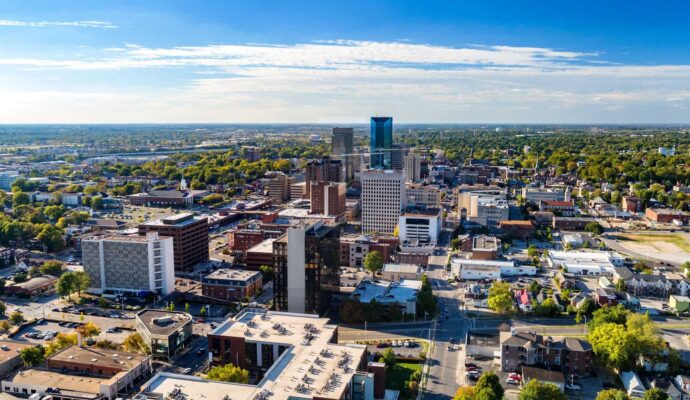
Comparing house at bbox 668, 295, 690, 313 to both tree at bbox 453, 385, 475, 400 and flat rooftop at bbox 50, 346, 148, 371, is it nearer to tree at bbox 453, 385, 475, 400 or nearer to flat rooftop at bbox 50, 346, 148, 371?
tree at bbox 453, 385, 475, 400

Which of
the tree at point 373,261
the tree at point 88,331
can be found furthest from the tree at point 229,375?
the tree at point 373,261

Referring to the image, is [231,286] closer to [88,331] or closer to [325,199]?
[88,331]

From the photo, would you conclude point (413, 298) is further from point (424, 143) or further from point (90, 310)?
point (424, 143)

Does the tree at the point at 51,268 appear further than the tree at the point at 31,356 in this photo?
Yes

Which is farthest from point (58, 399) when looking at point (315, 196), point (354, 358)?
point (315, 196)

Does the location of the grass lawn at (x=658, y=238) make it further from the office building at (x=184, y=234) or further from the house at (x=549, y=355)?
the office building at (x=184, y=234)

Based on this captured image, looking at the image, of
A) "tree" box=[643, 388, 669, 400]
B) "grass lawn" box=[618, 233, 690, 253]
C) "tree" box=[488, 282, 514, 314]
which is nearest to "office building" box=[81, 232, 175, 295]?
"tree" box=[488, 282, 514, 314]

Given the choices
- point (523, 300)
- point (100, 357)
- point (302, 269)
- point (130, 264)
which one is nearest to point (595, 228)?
point (523, 300)
